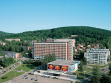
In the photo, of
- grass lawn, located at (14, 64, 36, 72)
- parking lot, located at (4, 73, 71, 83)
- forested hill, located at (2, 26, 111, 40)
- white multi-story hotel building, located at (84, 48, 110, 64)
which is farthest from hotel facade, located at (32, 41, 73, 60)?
forested hill, located at (2, 26, 111, 40)

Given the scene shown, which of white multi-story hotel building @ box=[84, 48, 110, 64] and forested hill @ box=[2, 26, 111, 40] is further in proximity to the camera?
forested hill @ box=[2, 26, 111, 40]

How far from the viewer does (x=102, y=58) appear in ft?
165

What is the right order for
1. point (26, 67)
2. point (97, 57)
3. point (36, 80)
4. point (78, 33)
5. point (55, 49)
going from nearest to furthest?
point (36, 80) < point (26, 67) < point (97, 57) < point (55, 49) < point (78, 33)

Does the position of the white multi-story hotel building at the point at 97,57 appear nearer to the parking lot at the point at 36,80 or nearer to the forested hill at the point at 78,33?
the parking lot at the point at 36,80

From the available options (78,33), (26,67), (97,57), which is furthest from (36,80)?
(78,33)

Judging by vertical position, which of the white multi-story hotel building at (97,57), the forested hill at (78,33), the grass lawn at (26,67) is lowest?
the grass lawn at (26,67)

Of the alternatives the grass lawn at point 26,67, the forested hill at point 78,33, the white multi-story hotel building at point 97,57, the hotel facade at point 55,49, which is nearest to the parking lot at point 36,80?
the grass lawn at point 26,67

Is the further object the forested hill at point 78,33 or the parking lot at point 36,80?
the forested hill at point 78,33

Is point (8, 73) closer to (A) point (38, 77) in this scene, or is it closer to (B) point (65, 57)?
(A) point (38, 77)

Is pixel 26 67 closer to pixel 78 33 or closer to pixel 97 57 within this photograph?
pixel 97 57

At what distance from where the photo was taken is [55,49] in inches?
2197

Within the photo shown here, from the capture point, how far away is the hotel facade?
54700mm

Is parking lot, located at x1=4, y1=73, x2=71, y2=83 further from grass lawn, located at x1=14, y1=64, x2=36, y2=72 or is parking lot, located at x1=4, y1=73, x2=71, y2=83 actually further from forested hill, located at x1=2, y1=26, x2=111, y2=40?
forested hill, located at x1=2, y1=26, x2=111, y2=40

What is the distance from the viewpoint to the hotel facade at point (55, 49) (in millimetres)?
54700
